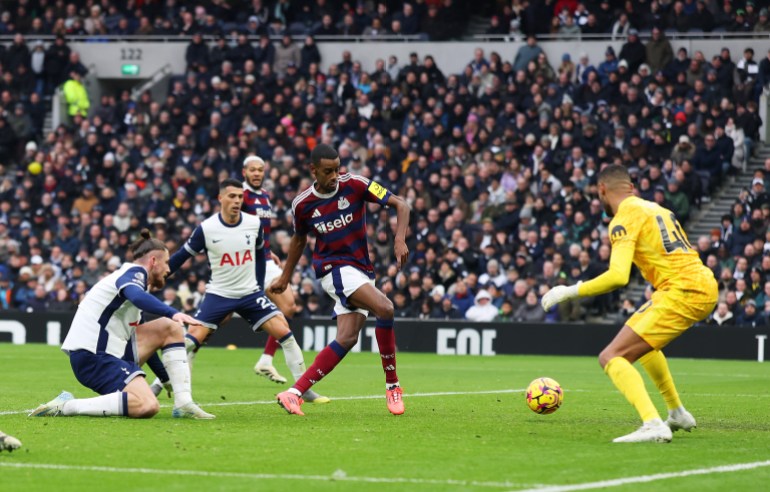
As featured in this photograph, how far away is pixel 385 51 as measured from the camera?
33125mm

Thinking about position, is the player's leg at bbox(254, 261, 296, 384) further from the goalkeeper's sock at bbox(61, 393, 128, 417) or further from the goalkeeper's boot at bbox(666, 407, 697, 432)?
the goalkeeper's boot at bbox(666, 407, 697, 432)

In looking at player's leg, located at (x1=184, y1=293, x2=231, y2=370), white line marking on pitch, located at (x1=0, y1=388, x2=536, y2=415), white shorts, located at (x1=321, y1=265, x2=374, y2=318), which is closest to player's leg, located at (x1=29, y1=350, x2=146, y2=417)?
→ white line marking on pitch, located at (x1=0, y1=388, x2=536, y2=415)

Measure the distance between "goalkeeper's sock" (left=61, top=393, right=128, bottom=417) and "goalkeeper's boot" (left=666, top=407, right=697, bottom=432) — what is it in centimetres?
435

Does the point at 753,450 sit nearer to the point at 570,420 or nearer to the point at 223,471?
the point at 570,420

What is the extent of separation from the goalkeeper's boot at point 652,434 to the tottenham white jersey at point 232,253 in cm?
594

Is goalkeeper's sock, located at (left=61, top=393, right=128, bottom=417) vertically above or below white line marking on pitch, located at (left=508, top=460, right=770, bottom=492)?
below

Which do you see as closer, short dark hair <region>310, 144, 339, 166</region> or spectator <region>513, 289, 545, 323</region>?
short dark hair <region>310, 144, 339, 166</region>

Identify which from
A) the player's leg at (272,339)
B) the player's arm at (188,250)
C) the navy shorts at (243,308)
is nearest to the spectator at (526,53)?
the player's leg at (272,339)

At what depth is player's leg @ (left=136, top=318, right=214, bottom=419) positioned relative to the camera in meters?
11.5

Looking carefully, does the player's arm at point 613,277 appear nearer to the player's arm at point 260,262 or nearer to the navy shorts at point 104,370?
the navy shorts at point 104,370

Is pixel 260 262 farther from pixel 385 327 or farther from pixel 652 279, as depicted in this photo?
pixel 652 279

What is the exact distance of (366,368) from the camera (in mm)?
20266

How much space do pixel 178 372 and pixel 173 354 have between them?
0.58ft

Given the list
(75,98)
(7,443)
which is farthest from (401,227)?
(75,98)
